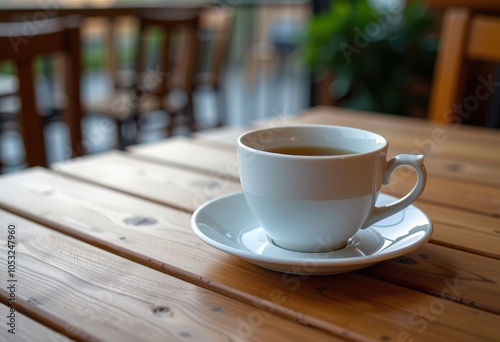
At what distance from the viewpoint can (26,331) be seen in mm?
404

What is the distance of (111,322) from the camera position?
1.36ft

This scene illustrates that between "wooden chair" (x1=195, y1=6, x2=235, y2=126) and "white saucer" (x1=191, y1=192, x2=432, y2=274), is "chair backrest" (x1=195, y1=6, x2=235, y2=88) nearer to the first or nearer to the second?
"wooden chair" (x1=195, y1=6, x2=235, y2=126)

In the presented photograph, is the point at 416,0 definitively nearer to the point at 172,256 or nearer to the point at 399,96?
the point at 399,96

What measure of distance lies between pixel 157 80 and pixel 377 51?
1097mm

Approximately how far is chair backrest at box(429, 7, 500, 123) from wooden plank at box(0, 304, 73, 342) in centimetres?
104

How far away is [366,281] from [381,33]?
251 centimetres

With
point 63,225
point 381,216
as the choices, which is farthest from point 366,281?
point 63,225

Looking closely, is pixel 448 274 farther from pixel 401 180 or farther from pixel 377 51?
pixel 377 51

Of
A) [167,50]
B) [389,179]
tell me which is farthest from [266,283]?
[167,50]

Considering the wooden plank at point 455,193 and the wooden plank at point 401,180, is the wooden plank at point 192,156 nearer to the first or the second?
the wooden plank at point 401,180

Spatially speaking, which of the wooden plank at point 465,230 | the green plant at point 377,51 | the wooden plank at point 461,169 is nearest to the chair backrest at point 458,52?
the wooden plank at point 461,169

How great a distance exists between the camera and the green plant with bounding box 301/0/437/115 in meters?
2.80

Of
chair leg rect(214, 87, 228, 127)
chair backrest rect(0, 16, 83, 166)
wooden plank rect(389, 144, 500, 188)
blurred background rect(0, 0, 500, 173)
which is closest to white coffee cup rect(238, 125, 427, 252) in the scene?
wooden plank rect(389, 144, 500, 188)

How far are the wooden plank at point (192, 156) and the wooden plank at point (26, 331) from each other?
429 mm
